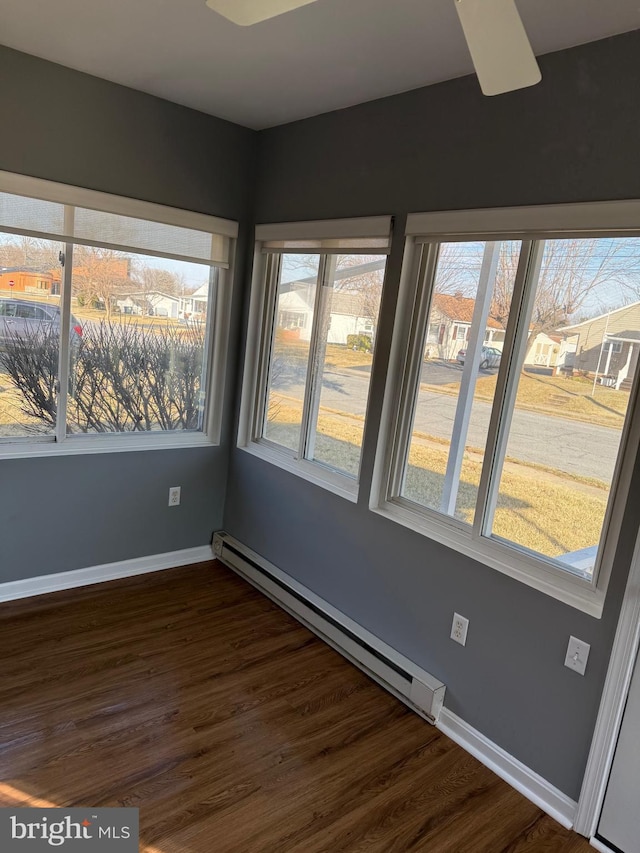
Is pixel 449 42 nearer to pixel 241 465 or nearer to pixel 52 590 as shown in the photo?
pixel 241 465

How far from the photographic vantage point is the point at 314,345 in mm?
3150

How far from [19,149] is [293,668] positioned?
2641 mm

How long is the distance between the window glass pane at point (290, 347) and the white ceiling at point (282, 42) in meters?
0.79

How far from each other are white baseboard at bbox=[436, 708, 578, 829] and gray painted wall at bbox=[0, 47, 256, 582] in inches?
75.4

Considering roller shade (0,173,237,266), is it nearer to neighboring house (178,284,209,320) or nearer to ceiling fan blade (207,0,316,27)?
neighboring house (178,284,209,320)

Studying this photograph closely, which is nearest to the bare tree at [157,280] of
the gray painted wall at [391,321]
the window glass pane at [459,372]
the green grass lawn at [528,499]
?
the gray painted wall at [391,321]

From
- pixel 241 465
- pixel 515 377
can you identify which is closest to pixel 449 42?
pixel 515 377

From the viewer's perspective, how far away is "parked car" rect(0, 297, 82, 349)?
110 inches

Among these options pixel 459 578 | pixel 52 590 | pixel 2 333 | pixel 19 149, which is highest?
pixel 19 149

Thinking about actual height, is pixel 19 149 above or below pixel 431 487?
above

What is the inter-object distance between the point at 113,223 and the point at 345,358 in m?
1.35

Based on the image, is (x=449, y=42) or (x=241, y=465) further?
(x=241, y=465)

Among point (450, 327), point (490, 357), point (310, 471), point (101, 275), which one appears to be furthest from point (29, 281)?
point (490, 357)

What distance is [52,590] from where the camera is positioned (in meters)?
3.11
